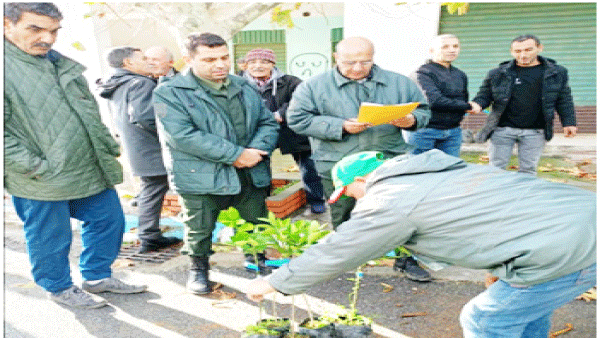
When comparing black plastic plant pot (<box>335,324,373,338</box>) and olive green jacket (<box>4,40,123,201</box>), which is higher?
olive green jacket (<box>4,40,123,201</box>)

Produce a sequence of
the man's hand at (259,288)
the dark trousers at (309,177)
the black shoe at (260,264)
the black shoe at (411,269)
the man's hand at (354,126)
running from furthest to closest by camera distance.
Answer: the dark trousers at (309,177)
the black shoe at (260,264)
the black shoe at (411,269)
the man's hand at (354,126)
the man's hand at (259,288)

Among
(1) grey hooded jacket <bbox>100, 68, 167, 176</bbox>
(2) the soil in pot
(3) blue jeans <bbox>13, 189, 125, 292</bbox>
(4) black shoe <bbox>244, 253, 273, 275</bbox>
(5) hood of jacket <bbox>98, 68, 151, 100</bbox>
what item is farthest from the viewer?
(5) hood of jacket <bbox>98, 68, 151, 100</bbox>

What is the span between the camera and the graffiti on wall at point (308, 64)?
530 inches

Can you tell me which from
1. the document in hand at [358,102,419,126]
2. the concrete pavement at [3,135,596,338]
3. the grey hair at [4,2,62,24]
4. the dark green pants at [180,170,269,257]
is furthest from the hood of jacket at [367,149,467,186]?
the grey hair at [4,2,62,24]

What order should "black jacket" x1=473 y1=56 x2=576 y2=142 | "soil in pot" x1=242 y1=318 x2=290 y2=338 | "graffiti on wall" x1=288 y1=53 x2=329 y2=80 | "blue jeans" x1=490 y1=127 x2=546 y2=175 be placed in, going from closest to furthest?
"soil in pot" x1=242 y1=318 x2=290 y2=338
"black jacket" x1=473 y1=56 x2=576 y2=142
"blue jeans" x1=490 y1=127 x2=546 y2=175
"graffiti on wall" x1=288 y1=53 x2=329 y2=80

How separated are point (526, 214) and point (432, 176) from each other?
0.39 meters

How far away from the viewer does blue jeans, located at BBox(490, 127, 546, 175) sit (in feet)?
17.1

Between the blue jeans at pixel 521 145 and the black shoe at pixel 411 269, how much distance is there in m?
1.83

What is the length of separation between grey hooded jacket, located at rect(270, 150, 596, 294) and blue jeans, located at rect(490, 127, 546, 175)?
→ 3239 millimetres

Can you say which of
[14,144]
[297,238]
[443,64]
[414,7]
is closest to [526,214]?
[297,238]

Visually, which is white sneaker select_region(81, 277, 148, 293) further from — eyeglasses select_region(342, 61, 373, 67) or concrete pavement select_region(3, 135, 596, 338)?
eyeglasses select_region(342, 61, 373, 67)

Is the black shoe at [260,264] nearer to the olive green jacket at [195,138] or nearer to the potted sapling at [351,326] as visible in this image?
the olive green jacket at [195,138]

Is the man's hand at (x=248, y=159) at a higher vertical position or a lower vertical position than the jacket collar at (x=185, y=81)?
lower

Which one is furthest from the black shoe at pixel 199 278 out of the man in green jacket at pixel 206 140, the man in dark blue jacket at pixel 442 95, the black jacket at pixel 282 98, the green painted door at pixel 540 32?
the green painted door at pixel 540 32
